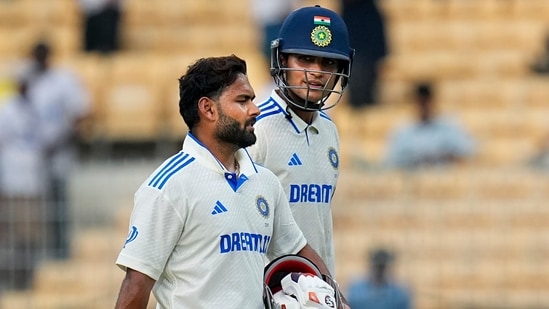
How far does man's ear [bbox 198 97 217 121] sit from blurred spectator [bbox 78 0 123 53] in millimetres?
10141

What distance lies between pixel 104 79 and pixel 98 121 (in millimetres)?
523

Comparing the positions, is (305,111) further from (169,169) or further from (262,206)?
(169,169)

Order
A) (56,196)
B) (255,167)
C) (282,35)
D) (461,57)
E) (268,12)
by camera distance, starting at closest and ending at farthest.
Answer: (255,167)
(282,35)
(56,196)
(268,12)
(461,57)

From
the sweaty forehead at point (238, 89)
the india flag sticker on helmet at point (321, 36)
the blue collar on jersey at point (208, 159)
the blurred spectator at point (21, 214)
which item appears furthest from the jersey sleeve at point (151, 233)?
the blurred spectator at point (21, 214)

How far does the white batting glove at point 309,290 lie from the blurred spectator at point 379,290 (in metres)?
5.44

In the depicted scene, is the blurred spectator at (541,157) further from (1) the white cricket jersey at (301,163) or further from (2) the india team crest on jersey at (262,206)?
(2) the india team crest on jersey at (262,206)

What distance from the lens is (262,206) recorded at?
665cm

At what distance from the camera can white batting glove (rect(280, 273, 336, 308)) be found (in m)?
6.58

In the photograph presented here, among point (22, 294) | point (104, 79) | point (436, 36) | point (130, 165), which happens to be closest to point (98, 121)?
point (104, 79)

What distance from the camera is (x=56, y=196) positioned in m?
13.5

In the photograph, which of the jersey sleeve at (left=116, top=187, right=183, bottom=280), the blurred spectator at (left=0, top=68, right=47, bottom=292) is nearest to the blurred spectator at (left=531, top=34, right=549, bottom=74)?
the blurred spectator at (left=0, top=68, right=47, bottom=292)

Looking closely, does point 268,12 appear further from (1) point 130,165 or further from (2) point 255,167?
(2) point 255,167

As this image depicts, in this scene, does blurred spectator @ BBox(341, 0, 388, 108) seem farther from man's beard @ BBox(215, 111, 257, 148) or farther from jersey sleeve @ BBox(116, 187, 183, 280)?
jersey sleeve @ BBox(116, 187, 183, 280)

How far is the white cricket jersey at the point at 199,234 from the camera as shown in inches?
252
